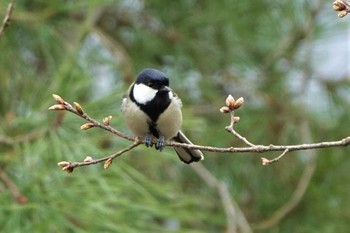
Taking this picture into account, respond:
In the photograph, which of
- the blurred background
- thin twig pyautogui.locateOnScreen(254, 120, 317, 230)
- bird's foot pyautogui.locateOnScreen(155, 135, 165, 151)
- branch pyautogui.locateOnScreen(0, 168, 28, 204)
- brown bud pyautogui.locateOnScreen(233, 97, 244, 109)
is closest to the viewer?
brown bud pyautogui.locateOnScreen(233, 97, 244, 109)

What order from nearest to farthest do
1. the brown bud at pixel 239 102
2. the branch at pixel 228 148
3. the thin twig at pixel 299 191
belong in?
the branch at pixel 228 148
the brown bud at pixel 239 102
the thin twig at pixel 299 191

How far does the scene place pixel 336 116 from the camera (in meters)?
3.60

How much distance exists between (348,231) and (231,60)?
0.78 metres

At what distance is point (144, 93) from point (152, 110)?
0.14 feet

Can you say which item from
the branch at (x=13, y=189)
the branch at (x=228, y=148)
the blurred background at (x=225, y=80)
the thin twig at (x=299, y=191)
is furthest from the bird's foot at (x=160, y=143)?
the thin twig at (x=299, y=191)

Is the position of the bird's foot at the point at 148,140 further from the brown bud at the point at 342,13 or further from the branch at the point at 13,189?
the brown bud at the point at 342,13

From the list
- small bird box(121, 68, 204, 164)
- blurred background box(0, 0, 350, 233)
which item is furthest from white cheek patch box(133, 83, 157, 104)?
blurred background box(0, 0, 350, 233)

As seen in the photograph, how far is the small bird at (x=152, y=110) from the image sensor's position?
202 cm

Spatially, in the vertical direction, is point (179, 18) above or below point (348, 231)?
above

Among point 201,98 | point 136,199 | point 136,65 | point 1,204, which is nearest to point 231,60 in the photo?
point 201,98

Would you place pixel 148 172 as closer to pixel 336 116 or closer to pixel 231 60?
pixel 231 60

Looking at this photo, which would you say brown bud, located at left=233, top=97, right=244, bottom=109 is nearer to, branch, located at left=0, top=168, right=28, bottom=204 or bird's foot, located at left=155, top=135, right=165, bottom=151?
bird's foot, located at left=155, top=135, right=165, bottom=151

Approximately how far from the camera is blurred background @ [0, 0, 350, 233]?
9.86 feet

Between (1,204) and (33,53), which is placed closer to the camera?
(1,204)
